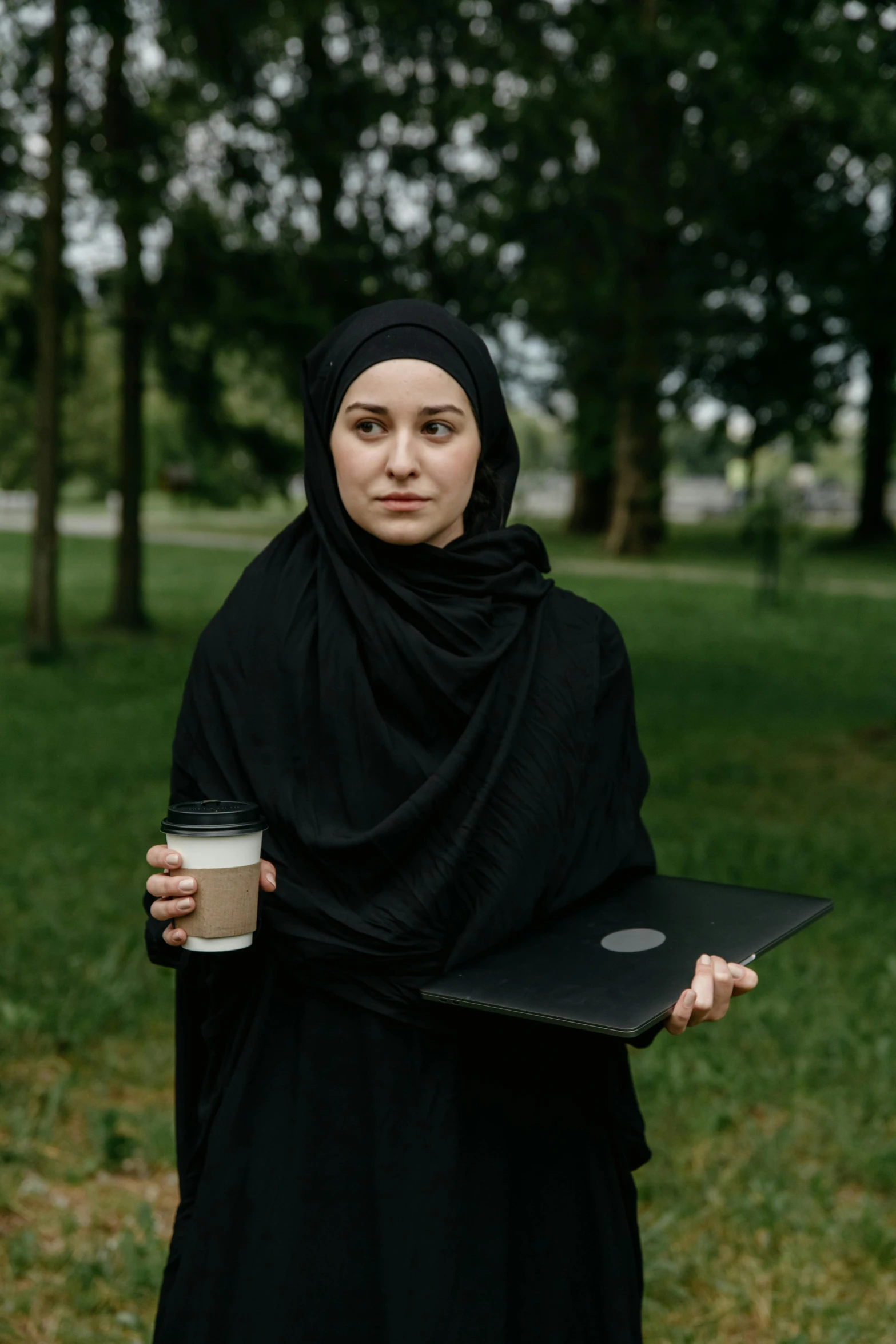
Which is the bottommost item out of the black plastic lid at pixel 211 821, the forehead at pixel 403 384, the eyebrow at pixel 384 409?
the black plastic lid at pixel 211 821

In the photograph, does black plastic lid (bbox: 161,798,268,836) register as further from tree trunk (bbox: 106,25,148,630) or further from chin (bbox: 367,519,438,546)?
tree trunk (bbox: 106,25,148,630)

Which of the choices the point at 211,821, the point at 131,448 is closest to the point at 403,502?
the point at 211,821

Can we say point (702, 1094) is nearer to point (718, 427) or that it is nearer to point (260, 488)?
point (718, 427)

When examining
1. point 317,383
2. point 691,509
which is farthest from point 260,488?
point 691,509

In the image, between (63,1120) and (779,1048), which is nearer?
(63,1120)

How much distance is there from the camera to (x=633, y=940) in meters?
1.95

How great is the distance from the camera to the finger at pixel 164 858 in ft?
5.83

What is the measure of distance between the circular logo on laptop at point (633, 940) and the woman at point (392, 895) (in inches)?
4.9

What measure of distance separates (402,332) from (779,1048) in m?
3.40

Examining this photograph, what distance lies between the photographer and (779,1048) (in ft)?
15.5

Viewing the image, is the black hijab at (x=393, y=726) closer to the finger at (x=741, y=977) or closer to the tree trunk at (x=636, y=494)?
the finger at (x=741, y=977)

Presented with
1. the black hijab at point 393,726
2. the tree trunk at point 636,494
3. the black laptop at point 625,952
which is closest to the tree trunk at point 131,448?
the tree trunk at point 636,494

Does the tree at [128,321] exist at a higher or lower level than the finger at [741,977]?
higher

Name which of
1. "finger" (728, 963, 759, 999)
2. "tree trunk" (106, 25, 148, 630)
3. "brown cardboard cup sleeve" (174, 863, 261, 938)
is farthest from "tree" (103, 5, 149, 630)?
"finger" (728, 963, 759, 999)
